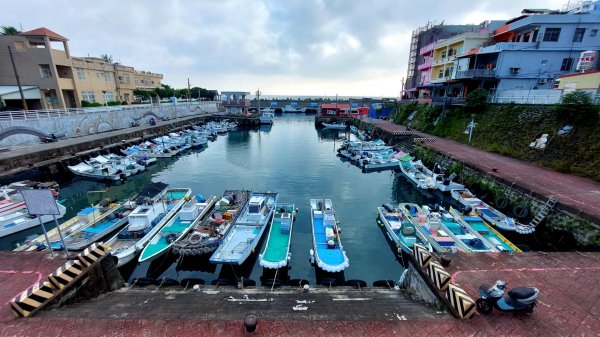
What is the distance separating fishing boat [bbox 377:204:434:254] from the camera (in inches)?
629

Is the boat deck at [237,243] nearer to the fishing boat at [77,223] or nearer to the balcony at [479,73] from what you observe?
the fishing boat at [77,223]

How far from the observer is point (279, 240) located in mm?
16609

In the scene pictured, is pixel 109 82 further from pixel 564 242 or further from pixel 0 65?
pixel 564 242

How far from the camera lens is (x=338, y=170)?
3578 cm

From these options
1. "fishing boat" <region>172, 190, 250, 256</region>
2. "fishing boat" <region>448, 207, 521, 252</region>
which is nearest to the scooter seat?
"fishing boat" <region>448, 207, 521, 252</region>

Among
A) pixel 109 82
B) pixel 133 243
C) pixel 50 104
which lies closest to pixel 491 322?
pixel 133 243

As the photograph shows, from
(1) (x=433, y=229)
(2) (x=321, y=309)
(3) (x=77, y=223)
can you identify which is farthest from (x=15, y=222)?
(1) (x=433, y=229)

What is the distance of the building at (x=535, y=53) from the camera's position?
3169cm

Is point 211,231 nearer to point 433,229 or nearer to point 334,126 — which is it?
point 433,229

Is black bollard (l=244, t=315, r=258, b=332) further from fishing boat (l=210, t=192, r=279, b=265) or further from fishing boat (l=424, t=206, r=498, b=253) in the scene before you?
fishing boat (l=424, t=206, r=498, b=253)

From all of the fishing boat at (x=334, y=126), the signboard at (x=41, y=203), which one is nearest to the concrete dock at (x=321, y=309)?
the signboard at (x=41, y=203)

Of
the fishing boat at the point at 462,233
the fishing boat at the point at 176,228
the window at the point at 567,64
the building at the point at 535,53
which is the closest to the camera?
the fishing boat at the point at 176,228

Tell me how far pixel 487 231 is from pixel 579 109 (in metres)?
16.9

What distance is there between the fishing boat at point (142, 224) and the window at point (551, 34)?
48.5 meters
